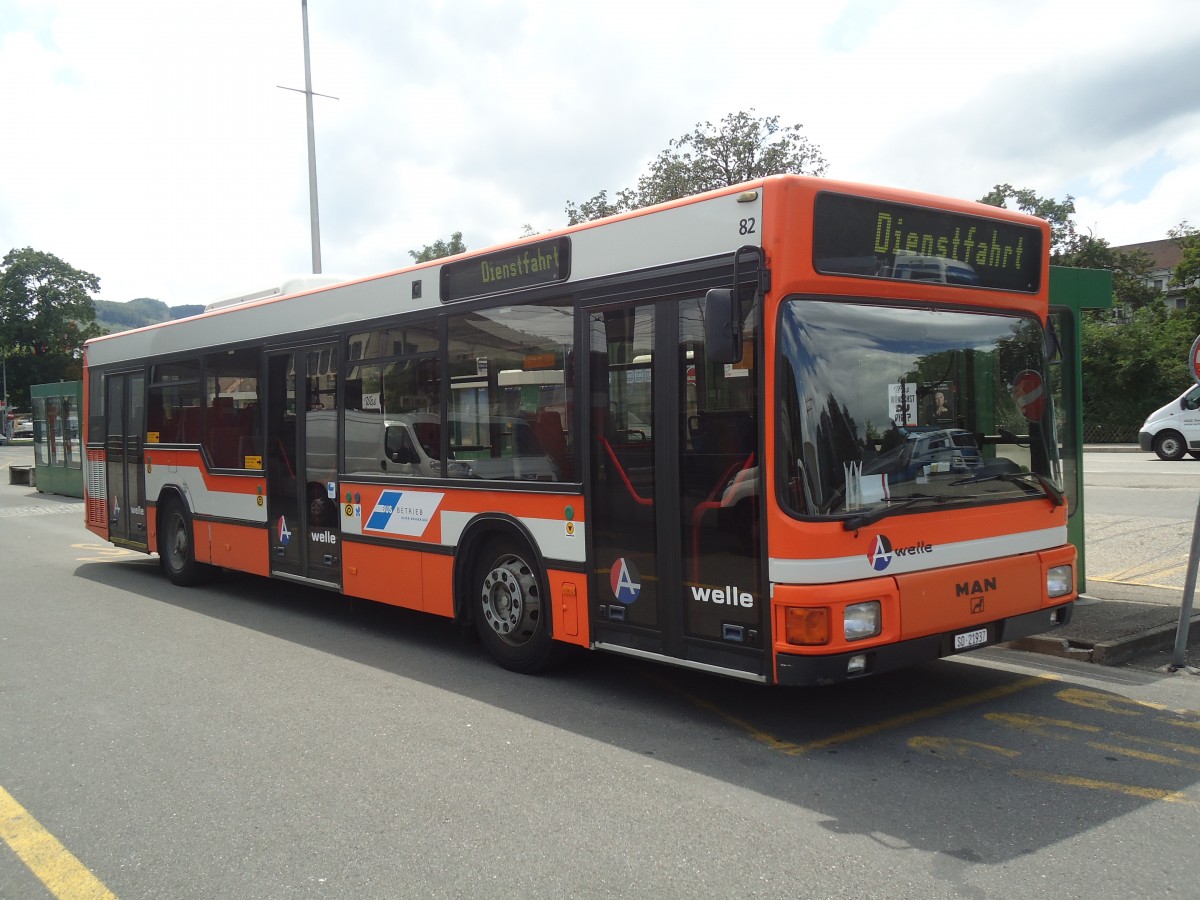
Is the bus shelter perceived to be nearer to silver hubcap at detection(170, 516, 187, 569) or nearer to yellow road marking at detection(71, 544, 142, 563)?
yellow road marking at detection(71, 544, 142, 563)

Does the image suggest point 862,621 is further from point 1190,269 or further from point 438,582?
point 1190,269

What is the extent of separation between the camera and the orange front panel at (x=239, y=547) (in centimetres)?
984

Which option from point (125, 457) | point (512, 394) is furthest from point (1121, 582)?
point (125, 457)

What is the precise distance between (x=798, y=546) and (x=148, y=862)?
10.5 ft

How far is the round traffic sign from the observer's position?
5922mm

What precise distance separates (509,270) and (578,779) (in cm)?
356

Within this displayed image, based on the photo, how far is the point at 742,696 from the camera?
6.27m

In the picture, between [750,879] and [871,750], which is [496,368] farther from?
[750,879]

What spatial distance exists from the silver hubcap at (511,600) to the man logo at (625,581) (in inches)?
32.3

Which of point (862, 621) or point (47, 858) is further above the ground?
point (862, 621)

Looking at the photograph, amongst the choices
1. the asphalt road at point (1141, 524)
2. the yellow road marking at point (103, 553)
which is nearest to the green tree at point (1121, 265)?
the asphalt road at point (1141, 524)

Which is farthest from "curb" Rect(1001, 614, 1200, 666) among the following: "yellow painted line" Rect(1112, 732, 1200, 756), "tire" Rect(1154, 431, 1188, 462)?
"tire" Rect(1154, 431, 1188, 462)

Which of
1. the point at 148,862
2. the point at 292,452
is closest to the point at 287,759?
the point at 148,862

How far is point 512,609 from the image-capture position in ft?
22.7
